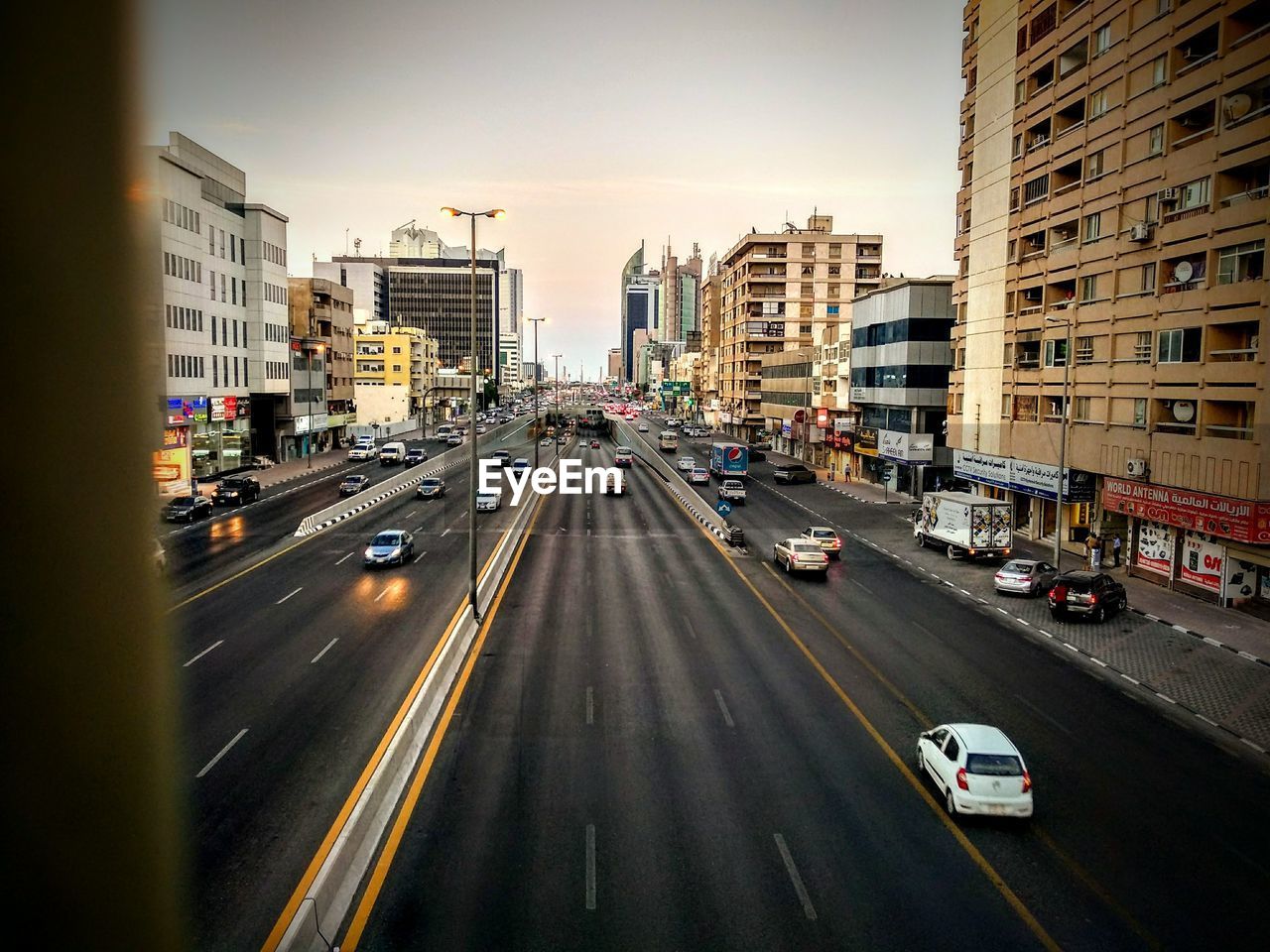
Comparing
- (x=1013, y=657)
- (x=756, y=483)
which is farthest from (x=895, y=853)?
(x=756, y=483)

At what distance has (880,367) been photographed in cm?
6706

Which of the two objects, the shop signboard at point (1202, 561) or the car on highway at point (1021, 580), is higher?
the shop signboard at point (1202, 561)

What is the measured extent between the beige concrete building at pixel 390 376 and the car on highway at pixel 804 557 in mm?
80917

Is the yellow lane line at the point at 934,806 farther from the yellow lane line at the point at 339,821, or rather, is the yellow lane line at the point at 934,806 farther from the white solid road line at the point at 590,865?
the yellow lane line at the point at 339,821

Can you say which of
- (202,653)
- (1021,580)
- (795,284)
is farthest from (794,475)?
(202,653)

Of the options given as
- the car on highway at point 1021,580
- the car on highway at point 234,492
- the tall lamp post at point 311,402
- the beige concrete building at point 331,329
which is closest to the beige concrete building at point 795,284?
the beige concrete building at point 331,329

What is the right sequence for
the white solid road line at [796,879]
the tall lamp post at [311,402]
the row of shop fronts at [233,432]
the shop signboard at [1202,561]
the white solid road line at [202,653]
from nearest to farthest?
1. the white solid road line at [796,879]
2. the white solid road line at [202,653]
3. the shop signboard at [1202,561]
4. the row of shop fronts at [233,432]
5. the tall lamp post at [311,402]

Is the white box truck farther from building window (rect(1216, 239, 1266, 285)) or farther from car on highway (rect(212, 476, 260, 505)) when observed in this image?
car on highway (rect(212, 476, 260, 505))

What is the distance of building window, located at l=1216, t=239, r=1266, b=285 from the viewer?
29828 mm

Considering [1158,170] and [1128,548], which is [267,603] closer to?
[1128,548]

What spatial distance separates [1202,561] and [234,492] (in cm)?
5308

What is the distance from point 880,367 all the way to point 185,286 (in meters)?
53.1

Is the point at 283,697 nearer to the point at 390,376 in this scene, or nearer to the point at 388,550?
the point at 388,550

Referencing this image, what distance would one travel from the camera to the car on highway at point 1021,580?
1300 inches
